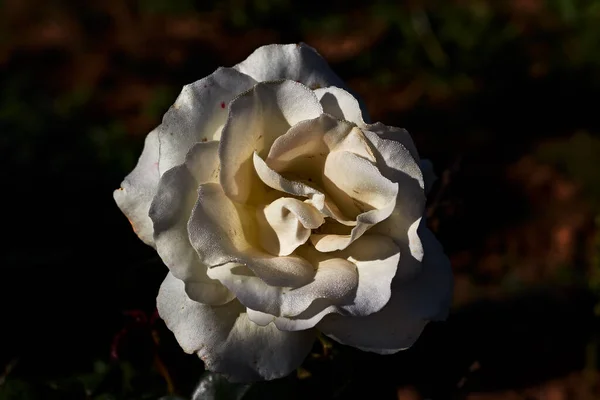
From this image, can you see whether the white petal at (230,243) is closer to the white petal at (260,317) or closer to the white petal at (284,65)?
the white petal at (260,317)

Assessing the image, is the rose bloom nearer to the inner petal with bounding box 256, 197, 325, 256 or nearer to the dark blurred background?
the inner petal with bounding box 256, 197, 325, 256

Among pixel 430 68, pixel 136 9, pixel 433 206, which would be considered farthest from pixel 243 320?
pixel 136 9

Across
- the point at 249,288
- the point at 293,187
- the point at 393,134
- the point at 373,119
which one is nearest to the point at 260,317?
the point at 249,288

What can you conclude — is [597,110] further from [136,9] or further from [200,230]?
[200,230]

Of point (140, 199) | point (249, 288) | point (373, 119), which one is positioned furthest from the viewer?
point (373, 119)

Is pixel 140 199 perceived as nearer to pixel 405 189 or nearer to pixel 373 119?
pixel 405 189

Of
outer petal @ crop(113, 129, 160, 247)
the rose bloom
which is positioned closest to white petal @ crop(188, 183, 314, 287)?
the rose bloom
